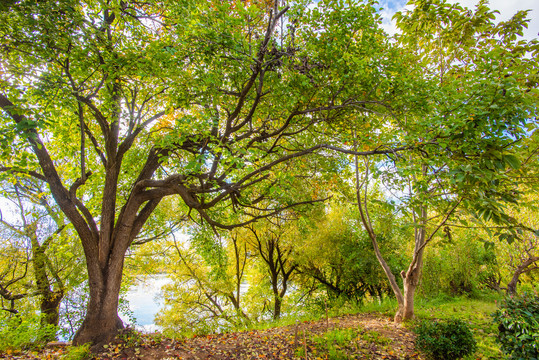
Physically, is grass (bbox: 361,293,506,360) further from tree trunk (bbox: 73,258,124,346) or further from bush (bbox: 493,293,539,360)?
tree trunk (bbox: 73,258,124,346)

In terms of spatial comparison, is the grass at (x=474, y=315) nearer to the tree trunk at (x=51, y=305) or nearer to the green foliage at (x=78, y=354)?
the green foliage at (x=78, y=354)

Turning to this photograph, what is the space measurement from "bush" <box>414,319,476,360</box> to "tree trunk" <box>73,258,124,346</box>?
5.82 m

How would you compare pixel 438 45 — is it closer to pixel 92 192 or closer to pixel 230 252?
pixel 92 192

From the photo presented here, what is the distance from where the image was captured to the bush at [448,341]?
14.5 ft

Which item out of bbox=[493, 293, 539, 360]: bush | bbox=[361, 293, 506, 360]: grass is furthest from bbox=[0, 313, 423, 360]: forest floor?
bbox=[493, 293, 539, 360]: bush

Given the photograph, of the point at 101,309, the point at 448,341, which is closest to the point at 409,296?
the point at 448,341

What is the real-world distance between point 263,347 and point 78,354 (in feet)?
10.6

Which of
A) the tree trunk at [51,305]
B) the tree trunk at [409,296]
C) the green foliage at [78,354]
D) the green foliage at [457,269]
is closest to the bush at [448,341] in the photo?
the tree trunk at [409,296]

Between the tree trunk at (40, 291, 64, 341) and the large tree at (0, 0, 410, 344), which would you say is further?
the tree trunk at (40, 291, 64, 341)

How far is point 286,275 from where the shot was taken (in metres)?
14.3

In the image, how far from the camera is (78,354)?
4277 millimetres

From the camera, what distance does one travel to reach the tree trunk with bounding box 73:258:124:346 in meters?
4.92

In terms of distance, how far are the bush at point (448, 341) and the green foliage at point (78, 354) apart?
5.82 meters

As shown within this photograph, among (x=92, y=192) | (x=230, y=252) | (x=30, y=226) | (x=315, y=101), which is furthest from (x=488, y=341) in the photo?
(x=30, y=226)
